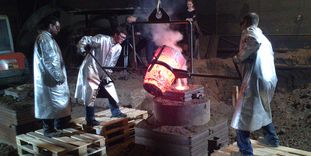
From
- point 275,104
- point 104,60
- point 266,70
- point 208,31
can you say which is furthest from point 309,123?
point 208,31

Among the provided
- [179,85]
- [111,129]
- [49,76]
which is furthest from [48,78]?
[179,85]

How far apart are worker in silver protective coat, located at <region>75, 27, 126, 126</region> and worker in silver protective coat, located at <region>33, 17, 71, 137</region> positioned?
41 centimetres

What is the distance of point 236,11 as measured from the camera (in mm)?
12727

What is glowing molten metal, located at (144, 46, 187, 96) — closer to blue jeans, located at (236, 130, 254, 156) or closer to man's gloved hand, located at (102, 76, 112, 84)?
man's gloved hand, located at (102, 76, 112, 84)

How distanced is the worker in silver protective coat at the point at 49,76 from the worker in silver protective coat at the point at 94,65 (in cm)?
41

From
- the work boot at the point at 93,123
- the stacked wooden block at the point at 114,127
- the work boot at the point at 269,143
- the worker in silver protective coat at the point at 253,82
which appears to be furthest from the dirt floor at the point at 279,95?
the worker in silver protective coat at the point at 253,82

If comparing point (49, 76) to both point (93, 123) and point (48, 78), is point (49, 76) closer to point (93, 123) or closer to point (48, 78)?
point (48, 78)

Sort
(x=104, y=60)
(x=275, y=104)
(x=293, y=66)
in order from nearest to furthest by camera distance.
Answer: (x=104, y=60) → (x=275, y=104) → (x=293, y=66)

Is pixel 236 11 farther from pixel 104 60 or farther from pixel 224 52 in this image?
pixel 104 60

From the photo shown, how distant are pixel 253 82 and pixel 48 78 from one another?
3.25 metres

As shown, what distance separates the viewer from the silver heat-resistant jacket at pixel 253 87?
4715 mm

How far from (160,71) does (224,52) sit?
7665 mm

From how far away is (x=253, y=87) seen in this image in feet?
15.5

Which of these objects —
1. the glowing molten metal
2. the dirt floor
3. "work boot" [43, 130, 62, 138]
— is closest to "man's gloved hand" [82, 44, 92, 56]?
the glowing molten metal
